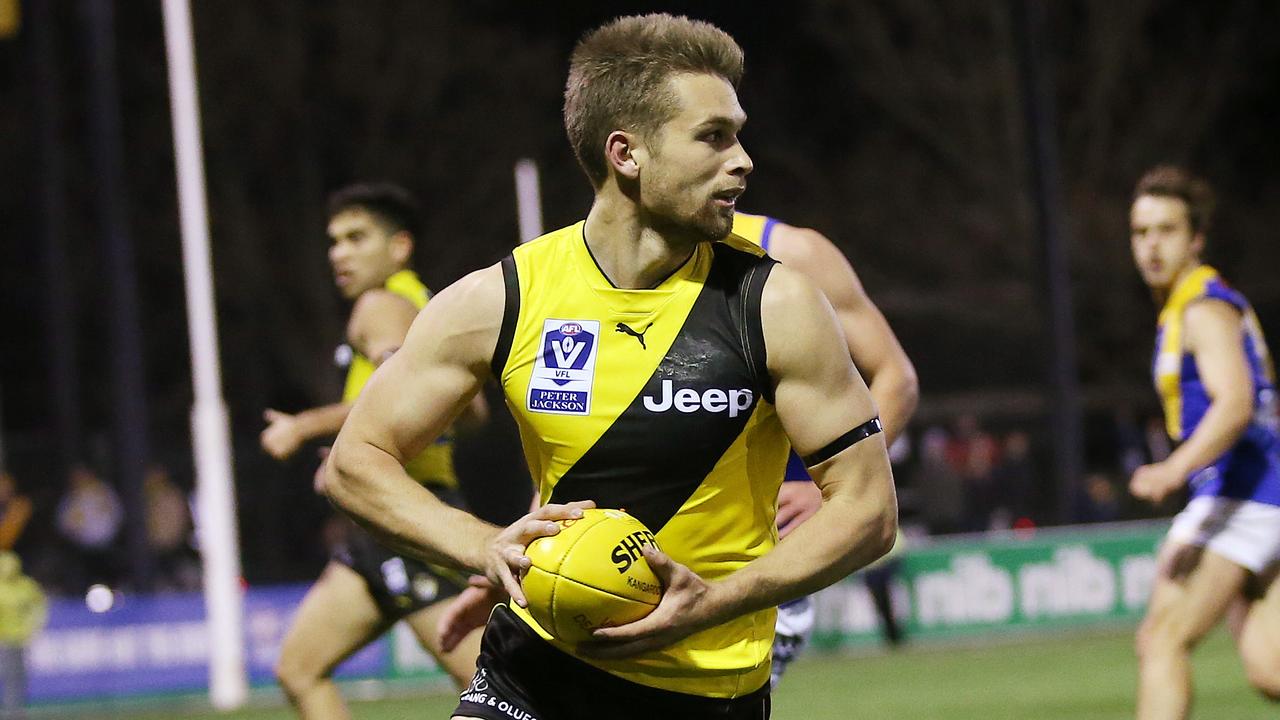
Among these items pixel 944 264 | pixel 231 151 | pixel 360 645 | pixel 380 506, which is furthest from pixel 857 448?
pixel 944 264

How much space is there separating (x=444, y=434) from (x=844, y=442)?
340 centimetres

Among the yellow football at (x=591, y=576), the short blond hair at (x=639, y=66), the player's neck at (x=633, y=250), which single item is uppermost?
the short blond hair at (x=639, y=66)

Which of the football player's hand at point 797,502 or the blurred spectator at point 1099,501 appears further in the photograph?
the blurred spectator at point 1099,501

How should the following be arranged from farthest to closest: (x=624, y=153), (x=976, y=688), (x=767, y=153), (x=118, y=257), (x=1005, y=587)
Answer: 1. (x=767, y=153)
2. (x=1005, y=587)
3. (x=118, y=257)
4. (x=976, y=688)
5. (x=624, y=153)

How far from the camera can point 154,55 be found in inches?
1358

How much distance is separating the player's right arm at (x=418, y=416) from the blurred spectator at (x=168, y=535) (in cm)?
1676

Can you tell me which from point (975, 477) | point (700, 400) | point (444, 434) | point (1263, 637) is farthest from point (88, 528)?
point (700, 400)

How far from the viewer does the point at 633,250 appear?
4.24 meters

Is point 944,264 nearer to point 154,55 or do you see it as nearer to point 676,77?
point 154,55

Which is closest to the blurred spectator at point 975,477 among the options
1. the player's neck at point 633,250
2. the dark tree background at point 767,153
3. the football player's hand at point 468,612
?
the dark tree background at point 767,153

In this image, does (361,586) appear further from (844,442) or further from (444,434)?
(844,442)

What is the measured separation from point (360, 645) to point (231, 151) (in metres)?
27.5

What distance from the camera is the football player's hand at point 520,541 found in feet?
12.9

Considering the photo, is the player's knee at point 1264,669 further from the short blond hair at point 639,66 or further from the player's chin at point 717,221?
the short blond hair at point 639,66
